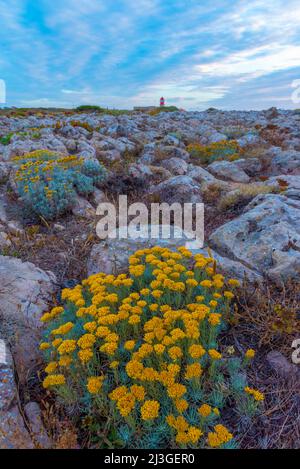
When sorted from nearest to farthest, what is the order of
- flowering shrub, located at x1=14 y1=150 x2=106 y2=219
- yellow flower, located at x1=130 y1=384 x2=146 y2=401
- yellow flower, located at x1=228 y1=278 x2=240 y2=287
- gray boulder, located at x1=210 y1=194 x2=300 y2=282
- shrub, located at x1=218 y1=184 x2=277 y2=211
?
yellow flower, located at x1=130 y1=384 x2=146 y2=401
yellow flower, located at x1=228 y1=278 x2=240 y2=287
gray boulder, located at x1=210 y1=194 x2=300 y2=282
flowering shrub, located at x1=14 y1=150 x2=106 y2=219
shrub, located at x1=218 y1=184 x2=277 y2=211

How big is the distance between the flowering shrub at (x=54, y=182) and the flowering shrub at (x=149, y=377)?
3424mm

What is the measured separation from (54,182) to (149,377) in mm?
5277

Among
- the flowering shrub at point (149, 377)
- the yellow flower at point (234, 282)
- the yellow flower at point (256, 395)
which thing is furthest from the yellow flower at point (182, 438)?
the yellow flower at point (234, 282)

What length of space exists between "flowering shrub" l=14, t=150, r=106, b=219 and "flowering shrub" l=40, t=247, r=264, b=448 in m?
3.42

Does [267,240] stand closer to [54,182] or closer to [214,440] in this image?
[214,440]

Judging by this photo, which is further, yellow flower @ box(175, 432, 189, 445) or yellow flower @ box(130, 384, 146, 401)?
yellow flower @ box(130, 384, 146, 401)

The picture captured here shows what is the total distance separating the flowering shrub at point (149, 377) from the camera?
2.50 metres

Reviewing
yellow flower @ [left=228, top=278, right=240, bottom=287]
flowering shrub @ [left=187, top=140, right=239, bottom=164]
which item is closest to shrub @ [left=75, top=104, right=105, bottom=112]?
flowering shrub @ [left=187, top=140, right=239, bottom=164]

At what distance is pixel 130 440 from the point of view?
2.54 m

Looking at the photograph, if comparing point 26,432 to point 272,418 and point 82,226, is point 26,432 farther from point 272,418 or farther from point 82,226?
point 82,226

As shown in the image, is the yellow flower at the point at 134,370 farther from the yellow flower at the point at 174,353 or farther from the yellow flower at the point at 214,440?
the yellow flower at the point at 214,440

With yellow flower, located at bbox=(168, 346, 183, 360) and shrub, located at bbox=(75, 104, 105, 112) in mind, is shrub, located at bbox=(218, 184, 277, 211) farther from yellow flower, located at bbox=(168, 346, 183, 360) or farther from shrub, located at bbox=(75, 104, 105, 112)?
shrub, located at bbox=(75, 104, 105, 112)

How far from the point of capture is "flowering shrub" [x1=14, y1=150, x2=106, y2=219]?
6605 mm
